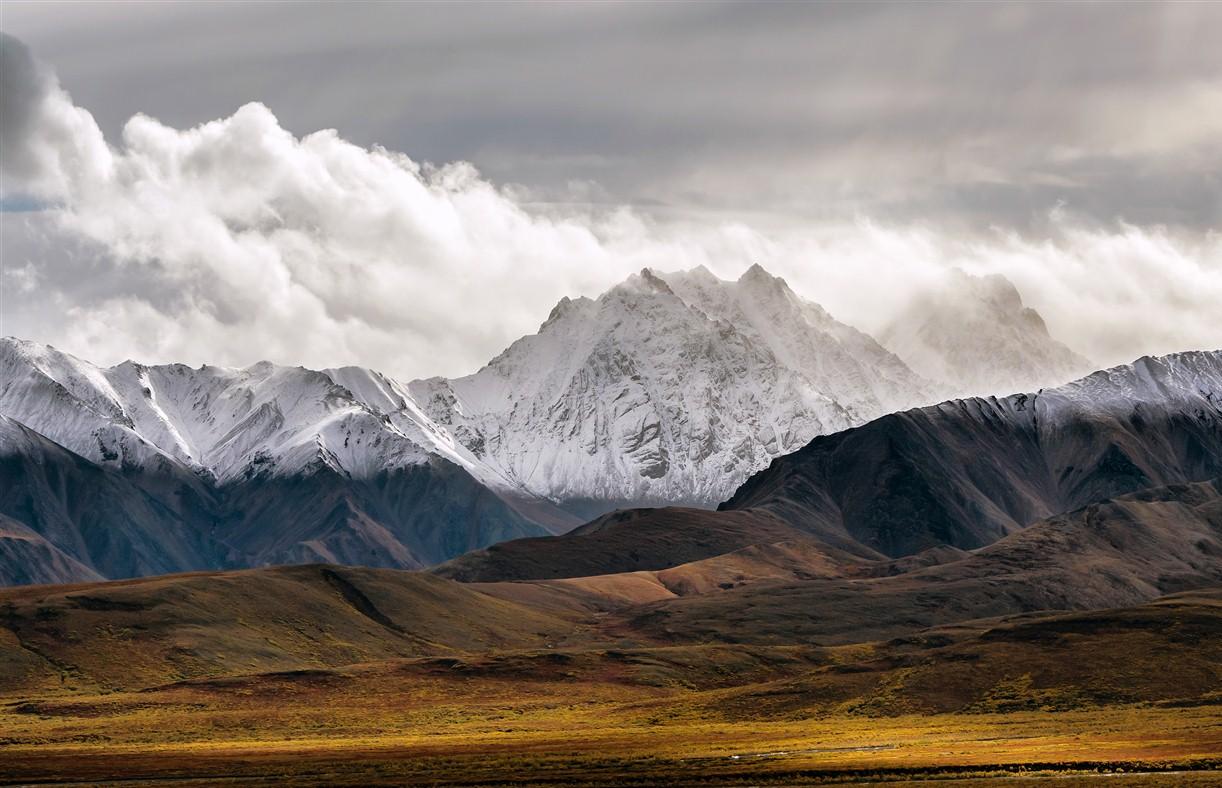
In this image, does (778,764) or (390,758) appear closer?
(778,764)

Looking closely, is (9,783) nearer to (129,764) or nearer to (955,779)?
(129,764)

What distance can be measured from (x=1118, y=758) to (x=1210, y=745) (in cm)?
1394

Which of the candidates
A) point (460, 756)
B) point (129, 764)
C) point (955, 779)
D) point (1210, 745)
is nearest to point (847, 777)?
point (955, 779)

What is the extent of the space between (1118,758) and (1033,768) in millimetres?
9330

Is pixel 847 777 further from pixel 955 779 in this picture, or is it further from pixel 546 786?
pixel 546 786

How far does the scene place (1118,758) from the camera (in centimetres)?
14988

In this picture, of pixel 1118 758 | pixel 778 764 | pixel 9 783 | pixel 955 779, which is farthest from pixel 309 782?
pixel 1118 758

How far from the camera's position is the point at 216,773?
555 ft

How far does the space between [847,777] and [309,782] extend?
4964cm

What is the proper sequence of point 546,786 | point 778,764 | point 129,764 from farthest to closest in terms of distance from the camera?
point 129,764
point 778,764
point 546,786

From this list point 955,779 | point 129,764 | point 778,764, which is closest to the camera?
point 955,779

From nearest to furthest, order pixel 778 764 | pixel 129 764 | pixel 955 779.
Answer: pixel 955 779, pixel 778 764, pixel 129 764

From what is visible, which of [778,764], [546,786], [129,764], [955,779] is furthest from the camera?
[129,764]

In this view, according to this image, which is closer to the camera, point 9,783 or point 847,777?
point 847,777
